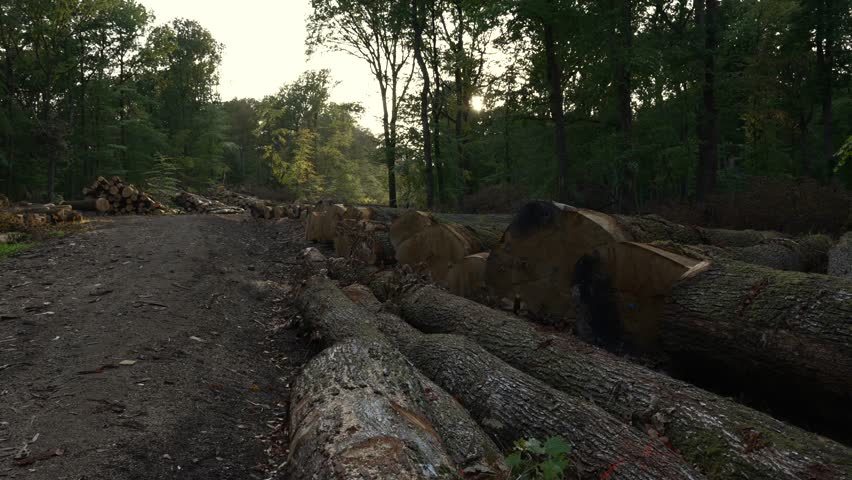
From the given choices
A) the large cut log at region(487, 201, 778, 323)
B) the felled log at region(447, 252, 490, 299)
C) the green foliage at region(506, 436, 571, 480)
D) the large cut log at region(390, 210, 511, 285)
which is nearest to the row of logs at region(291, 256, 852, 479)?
the green foliage at region(506, 436, 571, 480)

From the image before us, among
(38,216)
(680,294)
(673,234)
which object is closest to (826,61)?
(673,234)

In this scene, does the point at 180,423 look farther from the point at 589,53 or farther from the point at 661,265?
the point at 589,53

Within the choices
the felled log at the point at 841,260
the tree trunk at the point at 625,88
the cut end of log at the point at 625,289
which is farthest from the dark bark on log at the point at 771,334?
the tree trunk at the point at 625,88

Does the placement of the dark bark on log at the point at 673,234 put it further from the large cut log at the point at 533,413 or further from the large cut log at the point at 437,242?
the large cut log at the point at 533,413

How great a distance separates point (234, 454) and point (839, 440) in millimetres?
4058

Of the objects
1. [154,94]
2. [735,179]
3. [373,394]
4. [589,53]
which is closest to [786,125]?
[735,179]

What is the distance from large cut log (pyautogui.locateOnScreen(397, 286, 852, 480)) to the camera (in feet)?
7.79

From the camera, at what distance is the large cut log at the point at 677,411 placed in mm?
2373

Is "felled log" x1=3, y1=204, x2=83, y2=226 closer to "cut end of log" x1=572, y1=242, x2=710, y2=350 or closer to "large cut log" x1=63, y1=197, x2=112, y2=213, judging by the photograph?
"large cut log" x1=63, y1=197, x2=112, y2=213

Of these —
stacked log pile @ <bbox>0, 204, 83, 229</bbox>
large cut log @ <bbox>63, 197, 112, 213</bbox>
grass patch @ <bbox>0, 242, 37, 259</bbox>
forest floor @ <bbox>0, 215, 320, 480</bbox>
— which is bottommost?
forest floor @ <bbox>0, 215, 320, 480</bbox>

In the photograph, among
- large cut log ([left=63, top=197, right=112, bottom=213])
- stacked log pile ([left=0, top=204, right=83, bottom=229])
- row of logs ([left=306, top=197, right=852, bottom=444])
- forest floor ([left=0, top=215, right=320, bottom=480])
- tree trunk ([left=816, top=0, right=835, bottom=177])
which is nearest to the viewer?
forest floor ([left=0, top=215, right=320, bottom=480])

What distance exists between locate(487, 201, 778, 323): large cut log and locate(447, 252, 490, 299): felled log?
0.70 feet

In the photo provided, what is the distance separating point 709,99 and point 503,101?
641 cm

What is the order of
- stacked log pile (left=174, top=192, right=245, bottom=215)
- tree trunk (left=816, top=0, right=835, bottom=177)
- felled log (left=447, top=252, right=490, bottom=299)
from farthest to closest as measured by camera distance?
stacked log pile (left=174, top=192, right=245, bottom=215), tree trunk (left=816, top=0, right=835, bottom=177), felled log (left=447, top=252, right=490, bottom=299)
